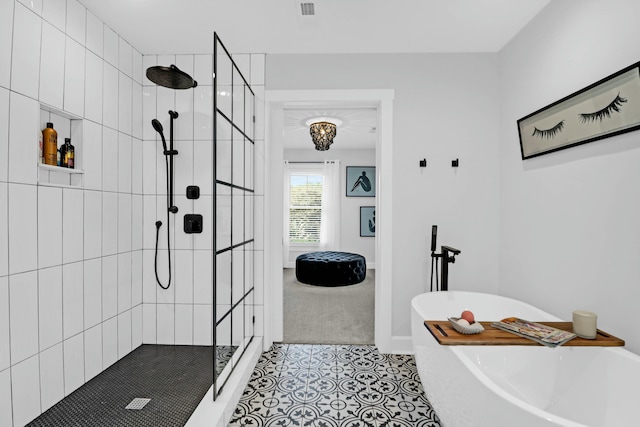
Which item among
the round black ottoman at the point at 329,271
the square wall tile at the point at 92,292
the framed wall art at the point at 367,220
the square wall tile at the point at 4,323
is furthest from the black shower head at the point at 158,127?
the framed wall art at the point at 367,220

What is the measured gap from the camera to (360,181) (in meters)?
6.78

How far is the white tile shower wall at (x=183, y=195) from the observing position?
2689 millimetres

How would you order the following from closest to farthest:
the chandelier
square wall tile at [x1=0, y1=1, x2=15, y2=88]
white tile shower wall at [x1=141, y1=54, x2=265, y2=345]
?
1. square wall tile at [x1=0, y1=1, x2=15, y2=88]
2. white tile shower wall at [x1=141, y1=54, x2=265, y2=345]
3. the chandelier

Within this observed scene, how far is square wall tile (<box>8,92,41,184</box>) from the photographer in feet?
5.25

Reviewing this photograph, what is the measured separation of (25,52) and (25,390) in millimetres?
1696

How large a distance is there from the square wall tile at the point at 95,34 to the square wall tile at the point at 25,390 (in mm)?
1872

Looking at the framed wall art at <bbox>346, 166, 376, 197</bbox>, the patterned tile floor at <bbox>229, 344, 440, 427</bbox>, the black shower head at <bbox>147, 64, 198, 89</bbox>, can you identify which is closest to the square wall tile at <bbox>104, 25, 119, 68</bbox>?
the black shower head at <bbox>147, 64, 198, 89</bbox>

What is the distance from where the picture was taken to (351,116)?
14.5 feet

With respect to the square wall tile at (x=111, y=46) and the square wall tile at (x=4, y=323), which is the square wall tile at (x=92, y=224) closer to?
the square wall tile at (x=4, y=323)

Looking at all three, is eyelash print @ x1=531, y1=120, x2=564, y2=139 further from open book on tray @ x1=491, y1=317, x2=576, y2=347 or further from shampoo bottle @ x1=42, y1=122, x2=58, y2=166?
shampoo bottle @ x1=42, y1=122, x2=58, y2=166

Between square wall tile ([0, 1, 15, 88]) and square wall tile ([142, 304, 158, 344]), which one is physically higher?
square wall tile ([0, 1, 15, 88])

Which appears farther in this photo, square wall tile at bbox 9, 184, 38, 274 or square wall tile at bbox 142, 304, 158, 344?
square wall tile at bbox 142, 304, 158, 344

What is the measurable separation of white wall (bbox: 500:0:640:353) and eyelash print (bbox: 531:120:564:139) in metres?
0.12

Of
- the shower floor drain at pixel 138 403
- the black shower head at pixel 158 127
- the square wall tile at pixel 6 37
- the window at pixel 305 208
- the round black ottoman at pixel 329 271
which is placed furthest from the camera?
the window at pixel 305 208
